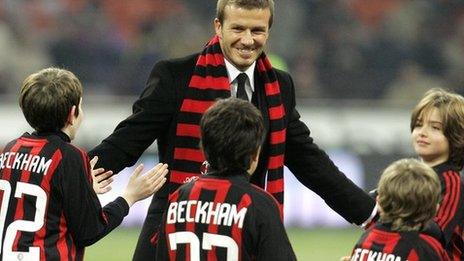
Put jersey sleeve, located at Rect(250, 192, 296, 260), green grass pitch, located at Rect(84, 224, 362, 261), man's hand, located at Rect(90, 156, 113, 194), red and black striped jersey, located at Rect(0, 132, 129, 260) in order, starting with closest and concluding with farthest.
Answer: jersey sleeve, located at Rect(250, 192, 296, 260) < red and black striped jersey, located at Rect(0, 132, 129, 260) < man's hand, located at Rect(90, 156, 113, 194) < green grass pitch, located at Rect(84, 224, 362, 261)

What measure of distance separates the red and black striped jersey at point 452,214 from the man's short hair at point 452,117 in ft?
0.55

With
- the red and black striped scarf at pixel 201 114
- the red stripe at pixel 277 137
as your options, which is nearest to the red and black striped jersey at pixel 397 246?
the red and black striped scarf at pixel 201 114

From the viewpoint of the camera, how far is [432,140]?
5094 mm

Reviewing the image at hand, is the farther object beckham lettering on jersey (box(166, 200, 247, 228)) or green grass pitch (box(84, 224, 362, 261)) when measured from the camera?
green grass pitch (box(84, 224, 362, 261))

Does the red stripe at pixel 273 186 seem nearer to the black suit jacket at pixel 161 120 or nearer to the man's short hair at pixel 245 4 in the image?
the black suit jacket at pixel 161 120

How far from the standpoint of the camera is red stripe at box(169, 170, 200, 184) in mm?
5035

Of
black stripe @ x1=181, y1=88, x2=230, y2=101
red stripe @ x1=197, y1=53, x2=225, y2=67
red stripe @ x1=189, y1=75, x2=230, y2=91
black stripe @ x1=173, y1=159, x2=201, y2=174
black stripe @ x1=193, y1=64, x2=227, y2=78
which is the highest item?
red stripe @ x1=197, y1=53, x2=225, y2=67

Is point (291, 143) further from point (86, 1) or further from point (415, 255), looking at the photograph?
point (86, 1)

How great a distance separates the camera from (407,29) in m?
13.7

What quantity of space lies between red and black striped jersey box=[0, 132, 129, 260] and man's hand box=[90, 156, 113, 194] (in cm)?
25

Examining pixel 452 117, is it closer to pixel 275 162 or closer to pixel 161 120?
pixel 275 162

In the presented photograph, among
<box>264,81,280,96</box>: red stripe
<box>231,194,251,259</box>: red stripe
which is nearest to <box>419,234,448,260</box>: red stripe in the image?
<box>231,194,251,259</box>: red stripe

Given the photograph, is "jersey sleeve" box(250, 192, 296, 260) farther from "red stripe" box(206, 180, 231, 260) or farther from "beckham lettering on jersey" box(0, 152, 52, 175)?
"beckham lettering on jersey" box(0, 152, 52, 175)

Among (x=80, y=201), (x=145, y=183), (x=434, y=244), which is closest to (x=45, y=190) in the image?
(x=80, y=201)
